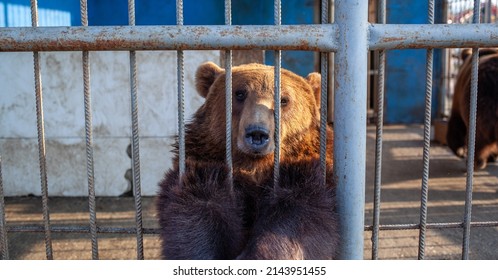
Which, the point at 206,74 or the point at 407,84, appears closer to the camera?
the point at 206,74

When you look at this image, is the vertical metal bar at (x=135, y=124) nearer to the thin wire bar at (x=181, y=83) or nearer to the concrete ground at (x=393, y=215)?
the thin wire bar at (x=181, y=83)

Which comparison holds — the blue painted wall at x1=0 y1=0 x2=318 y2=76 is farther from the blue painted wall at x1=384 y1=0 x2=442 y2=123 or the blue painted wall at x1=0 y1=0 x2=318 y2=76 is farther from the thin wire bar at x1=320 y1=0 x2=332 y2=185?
the thin wire bar at x1=320 y1=0 x2=332 y2=185

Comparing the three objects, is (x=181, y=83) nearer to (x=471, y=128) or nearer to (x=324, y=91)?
(x=324, y=91)

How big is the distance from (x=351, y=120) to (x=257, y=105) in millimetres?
693

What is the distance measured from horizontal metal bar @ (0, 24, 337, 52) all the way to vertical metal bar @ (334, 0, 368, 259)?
0.23 feet

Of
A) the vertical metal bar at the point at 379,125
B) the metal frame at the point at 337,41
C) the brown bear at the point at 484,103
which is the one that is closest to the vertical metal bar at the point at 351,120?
the metal frame at the point at 337,41

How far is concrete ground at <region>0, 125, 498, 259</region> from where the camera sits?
3934 millimetres

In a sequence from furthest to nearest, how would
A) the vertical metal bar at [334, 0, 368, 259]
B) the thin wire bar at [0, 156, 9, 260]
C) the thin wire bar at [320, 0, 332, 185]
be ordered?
the thin wire bar at [0, 156, 9, 260]
the thin wire bar at [320, 0, 332, 185]
the vertical metal bar at [334, 0, 368, 259]

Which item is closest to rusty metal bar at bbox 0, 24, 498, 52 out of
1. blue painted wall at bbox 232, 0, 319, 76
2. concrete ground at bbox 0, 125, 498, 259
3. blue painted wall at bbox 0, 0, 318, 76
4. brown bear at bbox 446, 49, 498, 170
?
concrete ground at bbox 0, 125, 498, 259

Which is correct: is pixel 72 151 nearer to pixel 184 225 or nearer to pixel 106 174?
pixel 106 174

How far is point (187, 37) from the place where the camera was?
201 cm

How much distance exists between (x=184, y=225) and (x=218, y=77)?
1.38 metres

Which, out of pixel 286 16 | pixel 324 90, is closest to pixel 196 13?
pixel 286 16
